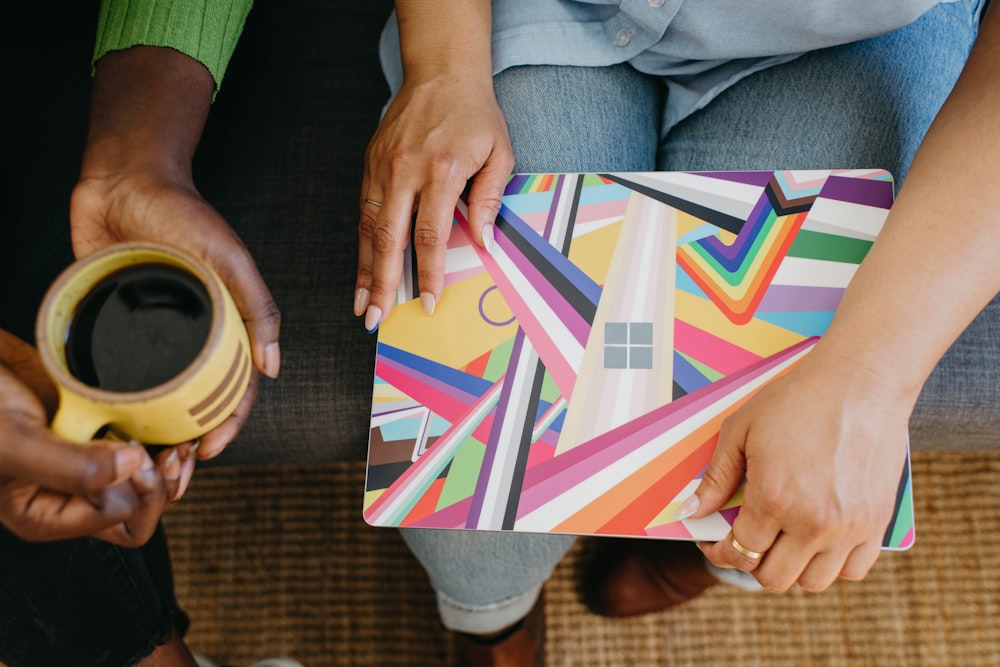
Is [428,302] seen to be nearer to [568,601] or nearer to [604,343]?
[604,343]

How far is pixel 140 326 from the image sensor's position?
1.43 feet

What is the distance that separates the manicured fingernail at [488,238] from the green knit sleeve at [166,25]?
1.07 feet

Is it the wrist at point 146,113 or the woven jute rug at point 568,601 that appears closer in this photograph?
the wrist at point 146,113

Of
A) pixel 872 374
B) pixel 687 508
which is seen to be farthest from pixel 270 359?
pixel 872 374

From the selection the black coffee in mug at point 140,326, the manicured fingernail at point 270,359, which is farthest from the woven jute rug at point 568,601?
the black coffee in mug at point 140,326

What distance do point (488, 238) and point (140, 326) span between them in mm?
336

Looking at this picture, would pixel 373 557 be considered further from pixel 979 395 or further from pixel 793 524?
pixel 979 395

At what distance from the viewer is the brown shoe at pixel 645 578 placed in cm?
95

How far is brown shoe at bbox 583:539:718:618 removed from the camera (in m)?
0.95

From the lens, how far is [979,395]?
0.73m

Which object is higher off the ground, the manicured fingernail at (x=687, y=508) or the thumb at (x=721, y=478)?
the thumb at (x=721, y=478)

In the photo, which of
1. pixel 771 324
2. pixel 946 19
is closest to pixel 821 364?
pixel 771 324

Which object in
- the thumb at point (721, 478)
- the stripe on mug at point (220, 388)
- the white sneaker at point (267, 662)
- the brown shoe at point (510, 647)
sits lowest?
the white sneaker at point (267, 662)

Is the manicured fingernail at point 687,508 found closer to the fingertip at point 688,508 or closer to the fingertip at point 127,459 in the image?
the fingertip at point 688,508
